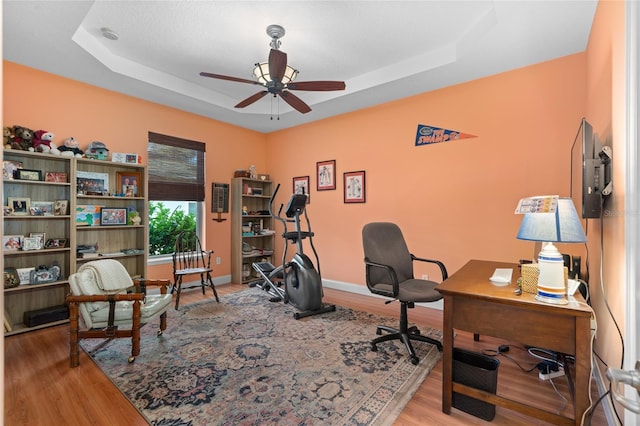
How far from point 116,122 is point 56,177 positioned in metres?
1.03

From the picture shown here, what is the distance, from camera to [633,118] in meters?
0.92

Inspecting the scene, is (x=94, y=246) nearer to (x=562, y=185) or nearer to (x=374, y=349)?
(x=374, y=349)

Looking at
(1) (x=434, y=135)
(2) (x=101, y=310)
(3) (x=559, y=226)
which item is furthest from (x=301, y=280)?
(3) (x=559, y=226)

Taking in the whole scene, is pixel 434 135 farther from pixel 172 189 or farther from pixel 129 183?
pixel 129 183

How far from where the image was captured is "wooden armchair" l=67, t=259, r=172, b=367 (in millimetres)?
2469

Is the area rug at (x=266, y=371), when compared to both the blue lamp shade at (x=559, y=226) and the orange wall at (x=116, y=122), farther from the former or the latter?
the orange wall at (x=116, y=122)

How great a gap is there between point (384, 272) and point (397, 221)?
1.58 metres

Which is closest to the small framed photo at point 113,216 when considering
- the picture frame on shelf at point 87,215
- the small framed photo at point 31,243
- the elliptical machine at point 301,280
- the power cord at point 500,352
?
the picture frame on shelf at point 87,215

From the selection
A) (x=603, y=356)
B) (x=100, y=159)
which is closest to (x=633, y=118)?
(x=603, y=356)

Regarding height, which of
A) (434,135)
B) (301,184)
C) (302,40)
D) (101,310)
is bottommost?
(101,310)

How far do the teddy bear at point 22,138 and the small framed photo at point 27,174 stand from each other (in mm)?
226

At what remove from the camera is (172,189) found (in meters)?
4.58

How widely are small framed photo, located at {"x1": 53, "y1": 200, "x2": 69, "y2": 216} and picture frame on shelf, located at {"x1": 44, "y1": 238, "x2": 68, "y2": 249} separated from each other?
287mm

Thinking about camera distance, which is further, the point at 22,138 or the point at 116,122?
the point at 116,122
